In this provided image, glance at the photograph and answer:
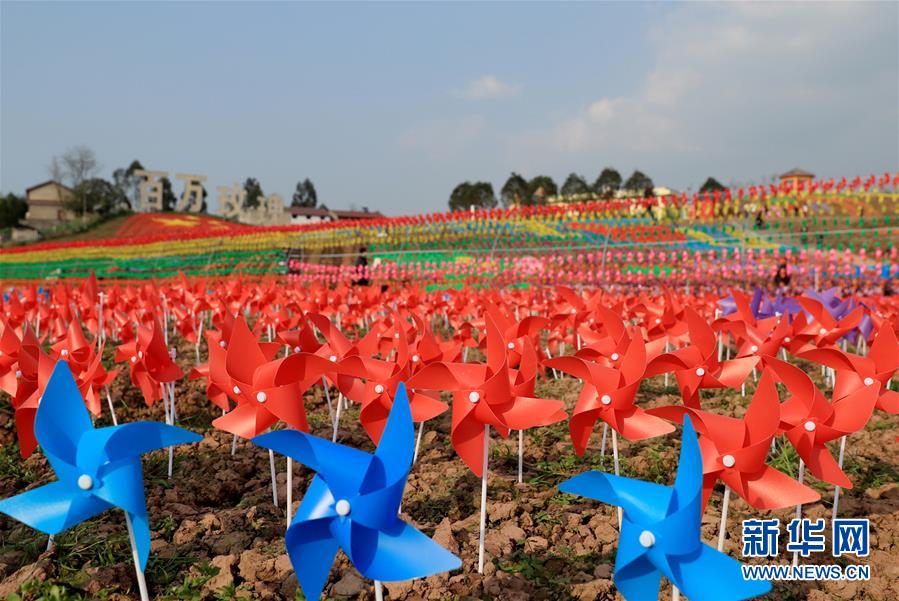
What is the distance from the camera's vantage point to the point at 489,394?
2637 mm

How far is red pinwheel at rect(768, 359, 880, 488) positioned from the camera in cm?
253

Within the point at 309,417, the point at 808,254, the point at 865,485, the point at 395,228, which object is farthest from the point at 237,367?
the point at 395,228

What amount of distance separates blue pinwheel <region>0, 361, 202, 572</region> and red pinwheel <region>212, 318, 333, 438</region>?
478mm

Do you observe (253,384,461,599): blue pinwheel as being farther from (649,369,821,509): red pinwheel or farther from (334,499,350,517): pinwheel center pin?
(649,369,821,509): red pinwheel

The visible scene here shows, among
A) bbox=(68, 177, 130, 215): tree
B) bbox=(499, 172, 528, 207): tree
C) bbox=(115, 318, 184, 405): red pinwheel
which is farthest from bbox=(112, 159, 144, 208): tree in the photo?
bbox=(115, 318, 184, 405): red pinwheel

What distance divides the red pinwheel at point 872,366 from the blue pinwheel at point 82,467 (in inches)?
114

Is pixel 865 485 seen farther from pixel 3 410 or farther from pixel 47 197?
pixel 47 197

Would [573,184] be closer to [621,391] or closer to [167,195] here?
[167,195]

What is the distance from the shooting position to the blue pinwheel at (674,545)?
1771mm

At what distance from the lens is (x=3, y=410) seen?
4773 millimetres

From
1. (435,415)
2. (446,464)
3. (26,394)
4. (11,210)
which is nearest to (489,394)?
(435,415)

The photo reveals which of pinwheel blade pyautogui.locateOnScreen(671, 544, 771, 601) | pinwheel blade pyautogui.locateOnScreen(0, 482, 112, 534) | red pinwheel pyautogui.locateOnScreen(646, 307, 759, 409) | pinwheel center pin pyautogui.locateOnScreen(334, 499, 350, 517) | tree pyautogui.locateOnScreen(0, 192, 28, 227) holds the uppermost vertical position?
tree pyautogui.locateOnScreen(0, 192, 28, 227)

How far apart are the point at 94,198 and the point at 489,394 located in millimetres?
72497

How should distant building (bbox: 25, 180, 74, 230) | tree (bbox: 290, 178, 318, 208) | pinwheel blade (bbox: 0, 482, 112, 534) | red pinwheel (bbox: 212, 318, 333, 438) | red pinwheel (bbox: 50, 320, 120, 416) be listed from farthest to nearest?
tree (bbox: 290, 178, 318, 208), distant building (bbox: 25, 180, 74, 230), red pinwheel (bbox: 50, 320, 120, 416), red pinwheel (bbox: 212, 318, 333, 438), pinwheel blade (bbox: 0, 482, 112, 534)
